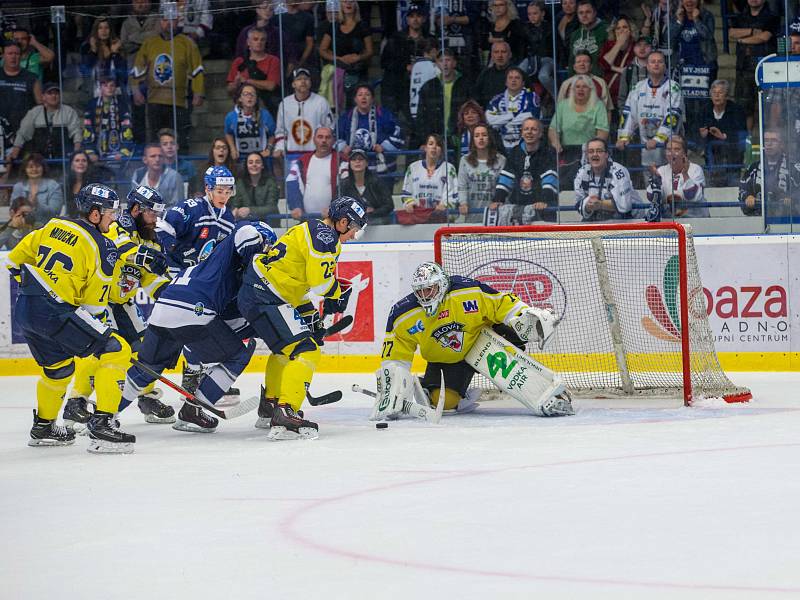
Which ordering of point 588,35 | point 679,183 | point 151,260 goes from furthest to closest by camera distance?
point 588,35 < point 679,183 < point 151,260

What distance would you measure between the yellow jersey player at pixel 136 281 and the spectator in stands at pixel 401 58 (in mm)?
2672

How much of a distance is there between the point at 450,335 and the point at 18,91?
182 inches

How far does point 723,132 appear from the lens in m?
8.62

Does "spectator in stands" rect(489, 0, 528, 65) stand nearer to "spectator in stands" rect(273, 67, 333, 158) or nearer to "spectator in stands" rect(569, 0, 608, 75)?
"spectator in stands" rect(569, 0, 608, 75)

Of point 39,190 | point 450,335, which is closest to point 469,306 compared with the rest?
point 450,335

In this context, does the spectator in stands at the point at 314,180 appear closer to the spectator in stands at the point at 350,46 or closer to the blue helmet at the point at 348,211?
the spectator in stands at the point at 350,46

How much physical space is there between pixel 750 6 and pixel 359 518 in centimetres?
598

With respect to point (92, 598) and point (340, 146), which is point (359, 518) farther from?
point (340, 146)

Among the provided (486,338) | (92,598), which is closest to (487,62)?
(486,338)

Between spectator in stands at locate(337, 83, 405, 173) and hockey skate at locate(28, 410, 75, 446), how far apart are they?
3.71 meters

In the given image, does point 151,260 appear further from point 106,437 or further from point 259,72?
point 259,72

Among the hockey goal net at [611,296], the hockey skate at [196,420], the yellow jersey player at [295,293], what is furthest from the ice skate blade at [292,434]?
the hockey goal net at [611,296]

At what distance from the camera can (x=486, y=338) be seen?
21.6 ft

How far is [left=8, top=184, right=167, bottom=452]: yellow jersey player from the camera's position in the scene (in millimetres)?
5652
